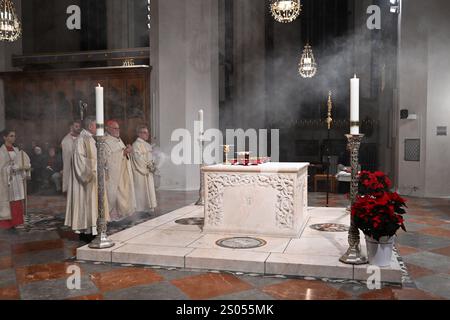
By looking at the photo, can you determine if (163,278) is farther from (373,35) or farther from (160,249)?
(373,35)

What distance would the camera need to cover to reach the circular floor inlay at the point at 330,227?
5555 millimetres

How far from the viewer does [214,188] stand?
17.5 feet

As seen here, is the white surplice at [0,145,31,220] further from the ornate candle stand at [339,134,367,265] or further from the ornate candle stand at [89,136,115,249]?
the ornate candle stand at [339,134,367,265]

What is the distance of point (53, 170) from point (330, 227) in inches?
297

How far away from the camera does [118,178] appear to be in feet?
22.0

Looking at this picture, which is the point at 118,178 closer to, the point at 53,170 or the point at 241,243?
the point at 241,243

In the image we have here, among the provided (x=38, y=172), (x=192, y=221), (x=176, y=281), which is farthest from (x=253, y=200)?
(x=38, y=172)

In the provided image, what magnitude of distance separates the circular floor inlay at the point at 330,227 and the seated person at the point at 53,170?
692cm

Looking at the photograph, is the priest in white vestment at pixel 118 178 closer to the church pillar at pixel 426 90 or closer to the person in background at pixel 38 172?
the person in background at pixel 38 172

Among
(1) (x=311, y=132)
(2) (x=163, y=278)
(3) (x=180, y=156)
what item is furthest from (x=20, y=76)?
(2) (x=163, y=278)

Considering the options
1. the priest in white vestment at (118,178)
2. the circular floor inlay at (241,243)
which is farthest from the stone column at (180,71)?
the circular floor inlay at (241,243)

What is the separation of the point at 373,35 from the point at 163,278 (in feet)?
36.6

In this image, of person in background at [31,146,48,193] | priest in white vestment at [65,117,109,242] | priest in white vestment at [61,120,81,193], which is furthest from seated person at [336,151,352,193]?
person in background at [31,146,48,193]

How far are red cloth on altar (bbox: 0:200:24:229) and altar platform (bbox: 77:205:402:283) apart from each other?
6.58 feet
